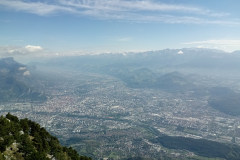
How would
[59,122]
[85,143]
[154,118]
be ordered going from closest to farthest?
[85,143] → [59,122] → [154,118]

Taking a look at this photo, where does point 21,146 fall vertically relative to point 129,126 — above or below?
above

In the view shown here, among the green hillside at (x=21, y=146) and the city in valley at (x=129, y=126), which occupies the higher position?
the green hillside at (x=21, y=146)

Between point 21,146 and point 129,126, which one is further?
point 129,126

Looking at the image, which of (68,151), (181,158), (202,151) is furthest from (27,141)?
(202,151)

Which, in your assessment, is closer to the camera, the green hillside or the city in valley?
the green hillside

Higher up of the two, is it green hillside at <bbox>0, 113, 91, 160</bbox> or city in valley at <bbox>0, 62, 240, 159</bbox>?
green hillside at <bbox>0, 113, 91, 160</bbox>

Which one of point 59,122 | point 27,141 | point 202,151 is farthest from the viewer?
point 59,122

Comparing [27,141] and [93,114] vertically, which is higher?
[27,141]

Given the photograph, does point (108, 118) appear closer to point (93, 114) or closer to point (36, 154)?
point (93, 114)

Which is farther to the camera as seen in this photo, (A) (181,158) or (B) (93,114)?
(B) (93,114)

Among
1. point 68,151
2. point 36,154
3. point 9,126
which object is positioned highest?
point 9,126

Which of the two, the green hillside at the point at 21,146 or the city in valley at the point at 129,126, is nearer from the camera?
the green hillside at the point at 21,146
